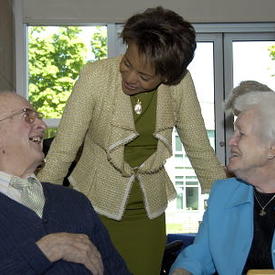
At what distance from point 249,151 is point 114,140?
0.53 meters

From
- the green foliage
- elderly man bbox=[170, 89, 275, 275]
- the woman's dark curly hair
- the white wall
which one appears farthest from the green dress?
the green foliage

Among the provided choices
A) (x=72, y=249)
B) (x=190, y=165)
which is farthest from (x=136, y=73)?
(x=190, y=165)

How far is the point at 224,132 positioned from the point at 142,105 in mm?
2901

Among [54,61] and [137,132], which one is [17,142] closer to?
[137,132]

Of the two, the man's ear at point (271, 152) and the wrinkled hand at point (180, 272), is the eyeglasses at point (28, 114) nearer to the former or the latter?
the wrinkled hand at point (180, 272)

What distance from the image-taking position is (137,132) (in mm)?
2062

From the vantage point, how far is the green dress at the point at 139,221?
6.88 feet

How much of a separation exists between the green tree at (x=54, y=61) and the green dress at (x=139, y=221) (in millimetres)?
2723

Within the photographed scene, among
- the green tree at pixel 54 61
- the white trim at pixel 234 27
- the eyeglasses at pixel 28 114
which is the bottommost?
the eyeglasses at pixel 28 114

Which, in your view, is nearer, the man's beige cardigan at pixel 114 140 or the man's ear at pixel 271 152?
the man's ear at pixel 271 152

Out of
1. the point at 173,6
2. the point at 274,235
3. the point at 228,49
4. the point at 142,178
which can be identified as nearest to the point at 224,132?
the point at 228,49

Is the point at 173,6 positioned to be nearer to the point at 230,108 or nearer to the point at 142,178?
the point at 230,108

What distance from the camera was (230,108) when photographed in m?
2.43

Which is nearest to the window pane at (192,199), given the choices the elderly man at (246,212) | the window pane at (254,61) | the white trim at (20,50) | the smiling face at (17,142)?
the window pane at (254,61)
